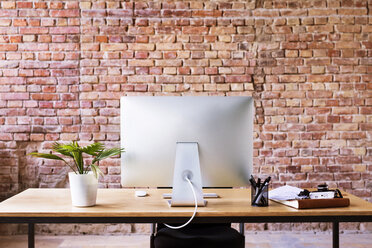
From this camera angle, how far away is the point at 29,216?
1479 millimetres

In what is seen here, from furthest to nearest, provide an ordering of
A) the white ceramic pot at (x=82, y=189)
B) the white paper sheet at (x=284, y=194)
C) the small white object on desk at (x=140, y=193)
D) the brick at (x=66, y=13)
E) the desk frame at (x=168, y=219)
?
the brick at (x=66, y=13) < the small white object on desk at (x=140, y=193) < the white paper sheet at (x=284, y=194) < the white ceramic pot at (x=82, y=189) < the desk frame at (x=168, y=219)

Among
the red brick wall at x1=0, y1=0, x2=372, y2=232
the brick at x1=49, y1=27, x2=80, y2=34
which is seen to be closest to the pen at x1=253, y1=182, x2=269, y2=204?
the red brick wall at x1=0, y1=0, x2=372, y2=232

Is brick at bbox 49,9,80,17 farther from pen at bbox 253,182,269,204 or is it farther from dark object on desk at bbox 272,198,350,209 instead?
dark object on desk at bbox 272,198,350,209

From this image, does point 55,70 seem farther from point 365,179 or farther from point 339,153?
point 365,179

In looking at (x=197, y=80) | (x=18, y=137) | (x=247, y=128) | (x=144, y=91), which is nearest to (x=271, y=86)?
(x=197, y=80)

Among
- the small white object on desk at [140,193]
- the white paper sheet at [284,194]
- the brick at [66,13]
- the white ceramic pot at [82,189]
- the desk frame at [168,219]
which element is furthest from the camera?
the brick at [66,13]

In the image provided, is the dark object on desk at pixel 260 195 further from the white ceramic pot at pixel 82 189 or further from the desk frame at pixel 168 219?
the white ceramic pot at pixel 82 189

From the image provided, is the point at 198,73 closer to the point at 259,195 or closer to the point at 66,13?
the point at 66,13

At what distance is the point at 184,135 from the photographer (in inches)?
64.0

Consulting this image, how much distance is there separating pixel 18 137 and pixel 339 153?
2.98 meters

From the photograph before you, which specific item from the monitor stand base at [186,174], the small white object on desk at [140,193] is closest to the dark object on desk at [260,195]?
the monitor stand base at [186,174]

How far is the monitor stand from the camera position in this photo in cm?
161

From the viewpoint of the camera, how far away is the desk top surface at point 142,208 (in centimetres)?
150

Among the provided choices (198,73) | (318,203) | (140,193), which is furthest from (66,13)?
(318,203)
